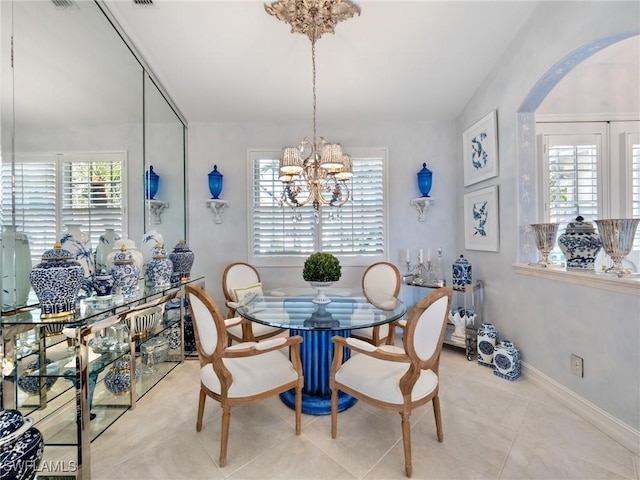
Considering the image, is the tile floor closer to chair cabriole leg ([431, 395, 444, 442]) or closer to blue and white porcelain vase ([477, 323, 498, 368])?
chair cabriole leg ([431, 395, 444, 442])

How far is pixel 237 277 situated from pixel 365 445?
6.73 ft

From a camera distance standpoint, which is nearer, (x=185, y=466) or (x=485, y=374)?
(x=185, y=466)

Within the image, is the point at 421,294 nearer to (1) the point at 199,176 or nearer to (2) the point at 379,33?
(2) the point at 379,33

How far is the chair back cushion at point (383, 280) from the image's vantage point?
286 centimetres

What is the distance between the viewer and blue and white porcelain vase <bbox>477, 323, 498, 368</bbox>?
99.3 inches

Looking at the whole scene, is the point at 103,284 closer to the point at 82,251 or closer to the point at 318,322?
the point at 82,251

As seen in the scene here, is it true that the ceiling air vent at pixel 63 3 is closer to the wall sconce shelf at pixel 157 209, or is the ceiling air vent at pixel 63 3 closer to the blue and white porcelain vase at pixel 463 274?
the wall sconce shelf at pixel 157 209

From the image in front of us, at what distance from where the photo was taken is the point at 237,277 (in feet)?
9.82

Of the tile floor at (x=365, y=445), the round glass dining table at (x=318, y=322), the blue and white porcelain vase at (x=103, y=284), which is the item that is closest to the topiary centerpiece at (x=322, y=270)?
the round glass dining table at (x=318, y=322)

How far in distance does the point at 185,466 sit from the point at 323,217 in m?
2.65

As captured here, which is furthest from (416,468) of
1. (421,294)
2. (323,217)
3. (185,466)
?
(323,217)

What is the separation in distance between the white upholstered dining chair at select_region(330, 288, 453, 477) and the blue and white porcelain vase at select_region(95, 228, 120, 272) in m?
1.83

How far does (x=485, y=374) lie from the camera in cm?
241

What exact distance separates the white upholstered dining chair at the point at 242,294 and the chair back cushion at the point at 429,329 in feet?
3.70
